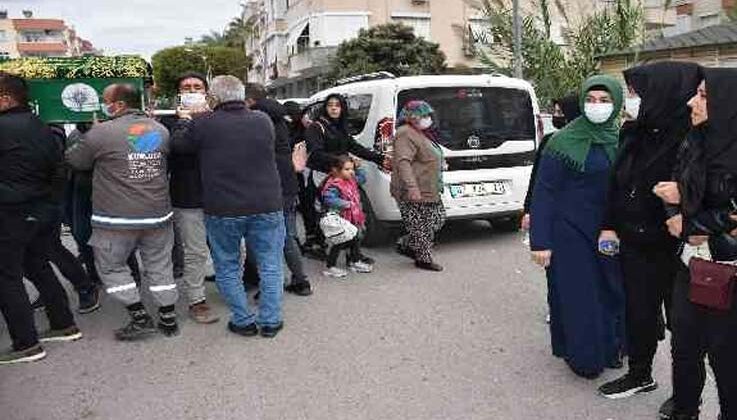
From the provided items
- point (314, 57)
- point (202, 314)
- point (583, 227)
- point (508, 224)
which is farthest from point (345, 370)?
point (314, 57)

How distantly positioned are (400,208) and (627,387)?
3.11m

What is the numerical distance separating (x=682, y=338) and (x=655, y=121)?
1.03 metres

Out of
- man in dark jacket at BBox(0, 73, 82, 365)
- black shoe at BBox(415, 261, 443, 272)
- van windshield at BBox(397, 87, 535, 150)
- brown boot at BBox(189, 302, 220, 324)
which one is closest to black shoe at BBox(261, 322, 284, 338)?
brown boot at BBox(189, 302, 220, 324)

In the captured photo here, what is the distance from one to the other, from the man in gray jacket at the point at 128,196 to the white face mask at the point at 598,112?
9.22ft

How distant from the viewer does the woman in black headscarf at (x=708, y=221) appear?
2.67 metres

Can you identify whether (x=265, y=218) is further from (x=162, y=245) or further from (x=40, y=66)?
(x=40, y=66)

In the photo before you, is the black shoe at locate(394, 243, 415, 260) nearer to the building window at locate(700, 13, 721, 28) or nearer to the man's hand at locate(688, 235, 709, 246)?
the man's hand at locate(688, 235, 709, 246)

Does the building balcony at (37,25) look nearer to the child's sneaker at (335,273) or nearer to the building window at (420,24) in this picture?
the building window at (420,24)

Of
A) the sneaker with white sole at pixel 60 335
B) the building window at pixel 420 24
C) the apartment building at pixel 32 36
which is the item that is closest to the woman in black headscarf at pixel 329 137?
the sneaker with white sole at pixel 60 335

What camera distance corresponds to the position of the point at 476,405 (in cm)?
362

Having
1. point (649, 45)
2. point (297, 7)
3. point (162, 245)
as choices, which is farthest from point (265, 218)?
point (297, 7)

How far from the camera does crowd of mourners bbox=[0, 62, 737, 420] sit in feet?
9.46

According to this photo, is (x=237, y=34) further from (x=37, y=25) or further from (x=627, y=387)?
(x=627, y=387)

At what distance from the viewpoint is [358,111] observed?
7.24 m
